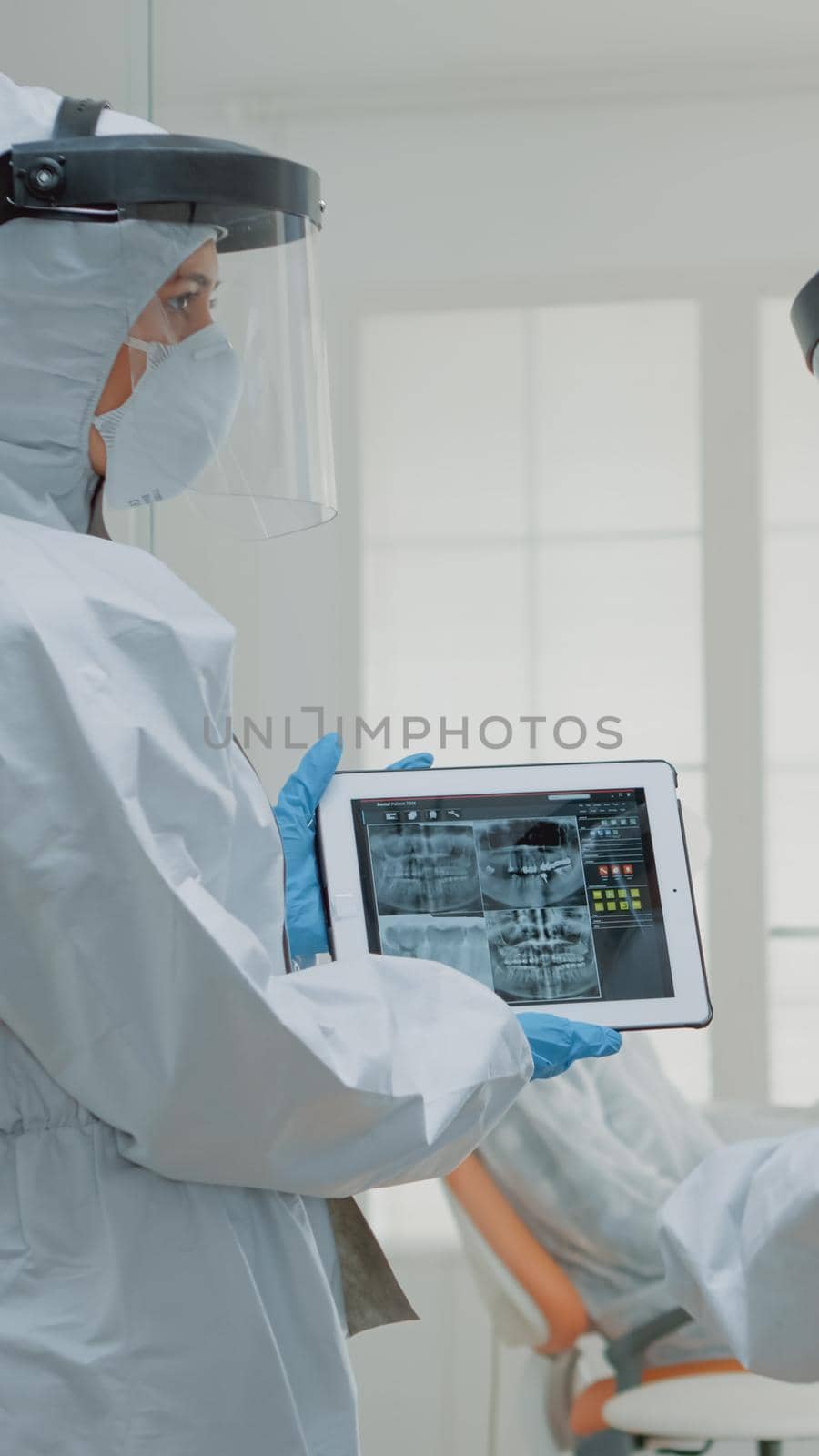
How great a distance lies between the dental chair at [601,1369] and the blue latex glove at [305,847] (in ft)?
2.17

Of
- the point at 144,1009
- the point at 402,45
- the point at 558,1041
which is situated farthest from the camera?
the point at 402,45

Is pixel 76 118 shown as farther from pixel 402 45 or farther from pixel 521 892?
pixel 402 45

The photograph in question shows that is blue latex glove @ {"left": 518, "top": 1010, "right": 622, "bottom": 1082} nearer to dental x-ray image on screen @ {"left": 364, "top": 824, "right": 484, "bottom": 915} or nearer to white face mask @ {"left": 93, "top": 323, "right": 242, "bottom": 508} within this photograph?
dental x-ray image on screen @ {"left": 364, "top": 824, "right": 484, "bottom": 915}

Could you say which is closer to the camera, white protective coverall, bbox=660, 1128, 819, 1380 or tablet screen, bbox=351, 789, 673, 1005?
white protective coverall, bbox=660, 1128, 819, 1380

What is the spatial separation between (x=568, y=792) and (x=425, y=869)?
0.45 ft

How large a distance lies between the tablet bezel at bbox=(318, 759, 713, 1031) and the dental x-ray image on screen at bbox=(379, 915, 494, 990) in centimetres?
2

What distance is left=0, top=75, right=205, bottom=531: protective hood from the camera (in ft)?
2.45

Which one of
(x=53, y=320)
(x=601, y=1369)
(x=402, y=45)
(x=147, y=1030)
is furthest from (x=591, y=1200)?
(x=402, y=45)

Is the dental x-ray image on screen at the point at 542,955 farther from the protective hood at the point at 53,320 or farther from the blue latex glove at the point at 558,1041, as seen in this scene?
the protective hood at the point at 53,320

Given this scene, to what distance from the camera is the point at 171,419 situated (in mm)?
846

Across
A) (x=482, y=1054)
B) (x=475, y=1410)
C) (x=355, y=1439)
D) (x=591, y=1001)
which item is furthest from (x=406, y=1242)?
(x=482, y=1054)

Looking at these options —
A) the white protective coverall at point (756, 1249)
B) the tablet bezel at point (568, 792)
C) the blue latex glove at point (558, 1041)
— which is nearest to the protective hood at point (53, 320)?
the tablet bezel at point (568, 792)

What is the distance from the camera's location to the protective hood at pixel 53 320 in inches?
29.4

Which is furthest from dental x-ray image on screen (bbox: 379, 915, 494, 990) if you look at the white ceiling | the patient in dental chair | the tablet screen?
the white ceiling
